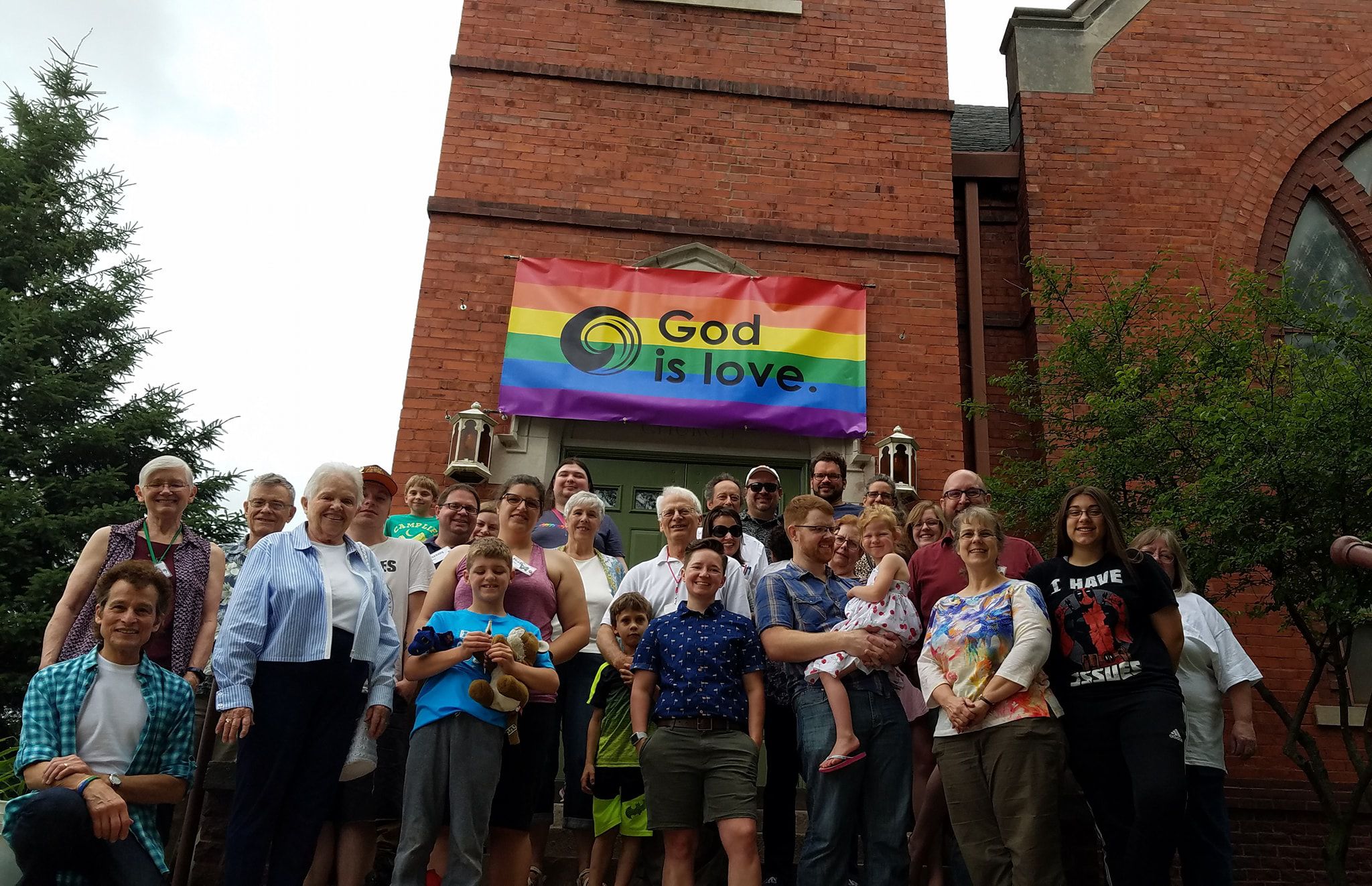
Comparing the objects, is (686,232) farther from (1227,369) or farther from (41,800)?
(41,800)

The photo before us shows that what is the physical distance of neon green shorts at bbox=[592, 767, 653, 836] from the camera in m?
4.07

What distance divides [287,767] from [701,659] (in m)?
1.62

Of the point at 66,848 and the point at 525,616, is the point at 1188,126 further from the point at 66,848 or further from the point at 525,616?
the point at 66,848

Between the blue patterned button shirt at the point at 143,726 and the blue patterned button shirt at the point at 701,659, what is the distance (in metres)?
1.76

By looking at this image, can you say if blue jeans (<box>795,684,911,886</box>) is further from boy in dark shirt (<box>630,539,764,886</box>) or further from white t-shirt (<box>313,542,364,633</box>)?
white t-shirt (<box>313,542,364,633</box>)

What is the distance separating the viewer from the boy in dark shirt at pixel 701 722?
3734 millimetres

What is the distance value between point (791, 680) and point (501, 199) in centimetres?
579

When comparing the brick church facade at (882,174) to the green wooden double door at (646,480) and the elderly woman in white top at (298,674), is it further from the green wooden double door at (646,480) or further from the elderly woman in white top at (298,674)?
the elderly woman in white top at (298,674)

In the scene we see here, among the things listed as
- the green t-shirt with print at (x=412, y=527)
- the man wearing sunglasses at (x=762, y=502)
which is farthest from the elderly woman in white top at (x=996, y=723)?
the green t-shirt with print at (x=412, y=527)

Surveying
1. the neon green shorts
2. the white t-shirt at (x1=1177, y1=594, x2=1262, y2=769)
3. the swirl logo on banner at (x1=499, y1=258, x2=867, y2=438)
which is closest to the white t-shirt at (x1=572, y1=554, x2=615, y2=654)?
the neon green shorts

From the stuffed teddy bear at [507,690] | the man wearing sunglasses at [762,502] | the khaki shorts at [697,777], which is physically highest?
the man wearing sunglasses at [762,502]

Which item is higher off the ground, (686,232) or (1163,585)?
(686,232)

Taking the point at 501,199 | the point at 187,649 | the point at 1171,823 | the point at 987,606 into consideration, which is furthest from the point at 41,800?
the point at 501,199

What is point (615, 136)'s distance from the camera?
8922 millimetres
